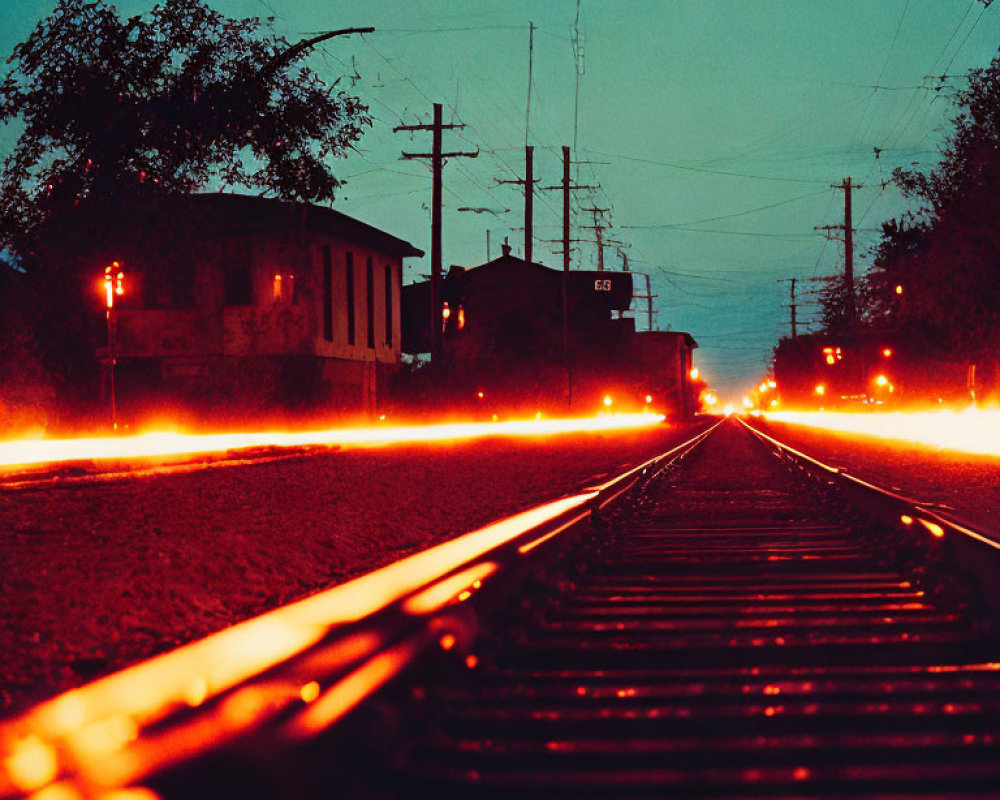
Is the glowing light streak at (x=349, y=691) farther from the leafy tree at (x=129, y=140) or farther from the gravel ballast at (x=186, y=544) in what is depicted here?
the leafy tree at (x=129, y=140)

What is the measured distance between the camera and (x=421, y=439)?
27.8 m

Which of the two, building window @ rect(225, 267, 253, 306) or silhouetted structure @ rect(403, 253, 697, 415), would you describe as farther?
silhouetted structure @ rect(403, 253, 697, 415)

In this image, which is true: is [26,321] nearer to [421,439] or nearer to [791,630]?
[421,439]

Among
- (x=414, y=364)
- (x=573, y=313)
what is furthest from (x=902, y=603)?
(x=573, y=313)

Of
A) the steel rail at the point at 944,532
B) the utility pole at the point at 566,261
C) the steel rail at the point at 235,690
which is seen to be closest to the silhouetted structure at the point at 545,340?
the utility pole at the point at 566,261

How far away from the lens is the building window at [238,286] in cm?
3788

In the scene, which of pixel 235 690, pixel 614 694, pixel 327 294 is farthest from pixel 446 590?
pixel 327 294

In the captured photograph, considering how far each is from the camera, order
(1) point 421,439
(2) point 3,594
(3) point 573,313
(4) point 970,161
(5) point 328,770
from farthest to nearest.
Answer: (3) point 573,313
(4) point 970,161
(1) point 421,439
(2) point 3,594
(5) point 328,770

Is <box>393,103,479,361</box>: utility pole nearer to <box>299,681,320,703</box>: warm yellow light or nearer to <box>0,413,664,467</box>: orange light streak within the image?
<box>0,413,664,467</box>: orange light streak

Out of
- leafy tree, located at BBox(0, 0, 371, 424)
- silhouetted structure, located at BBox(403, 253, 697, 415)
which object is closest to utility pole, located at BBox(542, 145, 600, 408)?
silhouetted structure, located at BBox(403, 253, 697, 415)

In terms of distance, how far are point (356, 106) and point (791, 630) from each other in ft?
75.0

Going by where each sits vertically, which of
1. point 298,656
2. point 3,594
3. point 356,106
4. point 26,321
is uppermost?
point 356,106

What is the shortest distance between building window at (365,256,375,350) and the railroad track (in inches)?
1604

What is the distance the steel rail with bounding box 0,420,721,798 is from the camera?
6.47 ft
